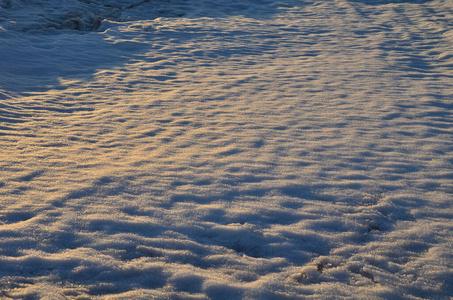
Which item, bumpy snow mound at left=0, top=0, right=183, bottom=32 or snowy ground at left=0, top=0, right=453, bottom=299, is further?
bumpy snow mound at left=0, top=0, right=183, bottom=32

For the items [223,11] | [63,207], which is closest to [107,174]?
[63,207]

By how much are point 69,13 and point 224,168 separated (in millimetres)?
7238

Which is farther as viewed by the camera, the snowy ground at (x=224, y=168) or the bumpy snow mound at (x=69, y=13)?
the bumpy snow mound at (x=69, y=13)

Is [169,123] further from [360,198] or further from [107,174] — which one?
[360,198]

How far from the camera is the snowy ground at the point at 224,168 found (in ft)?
7.37

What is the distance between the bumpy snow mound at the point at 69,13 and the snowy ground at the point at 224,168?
0.41 m

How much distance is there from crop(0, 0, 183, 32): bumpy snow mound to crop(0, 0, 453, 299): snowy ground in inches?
16.1

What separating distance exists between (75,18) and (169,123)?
5598 millimetres

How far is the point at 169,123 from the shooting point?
4.41 m

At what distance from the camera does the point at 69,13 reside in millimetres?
8711

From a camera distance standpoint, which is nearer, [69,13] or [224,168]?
[224,168]

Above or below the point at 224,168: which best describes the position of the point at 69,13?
above

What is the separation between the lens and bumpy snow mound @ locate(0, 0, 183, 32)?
7895 millimetres

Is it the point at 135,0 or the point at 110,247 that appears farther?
the point at 135,0
